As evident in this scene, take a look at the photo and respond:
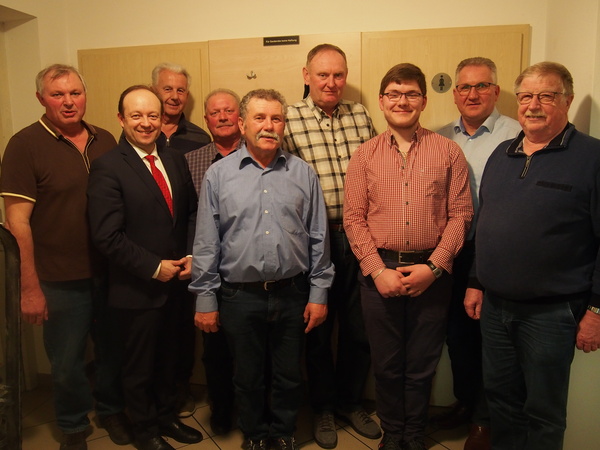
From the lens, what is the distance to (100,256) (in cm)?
212

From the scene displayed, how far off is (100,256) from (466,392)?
1.85 meters

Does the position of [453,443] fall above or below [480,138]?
below

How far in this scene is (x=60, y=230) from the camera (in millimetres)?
2016

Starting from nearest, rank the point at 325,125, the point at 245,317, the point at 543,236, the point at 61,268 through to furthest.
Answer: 1. the point at 543,236
2. the point at 245,317
3. the point at 61,268
4. the point at 325,125

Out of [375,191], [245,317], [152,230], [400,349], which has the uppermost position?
[375,191]

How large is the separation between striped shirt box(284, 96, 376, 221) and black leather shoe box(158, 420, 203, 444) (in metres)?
1.25

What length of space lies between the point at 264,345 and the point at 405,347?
0.60 m

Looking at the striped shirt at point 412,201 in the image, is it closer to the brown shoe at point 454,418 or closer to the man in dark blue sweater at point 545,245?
the man in dark blue sweater at point 545,245

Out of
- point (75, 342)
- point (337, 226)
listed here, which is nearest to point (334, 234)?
point (337, 226)

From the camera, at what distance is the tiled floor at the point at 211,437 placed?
7.39 feet

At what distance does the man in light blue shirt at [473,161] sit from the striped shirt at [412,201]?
7.7 inches

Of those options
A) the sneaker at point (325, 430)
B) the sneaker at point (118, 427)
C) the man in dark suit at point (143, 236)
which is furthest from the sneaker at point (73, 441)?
the sneaker at point (325, 430)

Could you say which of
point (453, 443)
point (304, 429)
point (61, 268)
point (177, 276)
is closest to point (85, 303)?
point (61, 268)

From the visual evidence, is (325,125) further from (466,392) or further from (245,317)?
(466,392)
